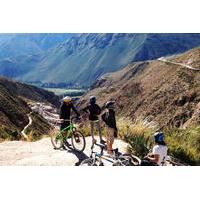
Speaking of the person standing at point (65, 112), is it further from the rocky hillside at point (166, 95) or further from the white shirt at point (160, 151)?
the rocky hillside at point (166, 95)

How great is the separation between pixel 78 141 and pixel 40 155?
1.65 m

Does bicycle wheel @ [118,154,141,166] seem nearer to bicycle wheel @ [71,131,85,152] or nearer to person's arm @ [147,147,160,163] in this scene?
person's arm @ [147,147,160,163]

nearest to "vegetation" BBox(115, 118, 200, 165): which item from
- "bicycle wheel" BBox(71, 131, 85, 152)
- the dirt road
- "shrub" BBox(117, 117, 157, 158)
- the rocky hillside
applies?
"shrub" BBox(117, 117, 157, 158)

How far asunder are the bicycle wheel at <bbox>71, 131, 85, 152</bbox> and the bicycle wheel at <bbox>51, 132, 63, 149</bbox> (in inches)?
29.1

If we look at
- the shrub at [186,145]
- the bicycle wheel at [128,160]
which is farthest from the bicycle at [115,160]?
the shrub at [186,145]

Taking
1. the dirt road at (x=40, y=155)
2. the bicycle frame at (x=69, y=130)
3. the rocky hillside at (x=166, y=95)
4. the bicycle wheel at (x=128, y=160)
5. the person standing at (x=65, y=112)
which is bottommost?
the rocky hillside at (x=166, y=95)

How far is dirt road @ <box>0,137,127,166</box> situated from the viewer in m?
18.4

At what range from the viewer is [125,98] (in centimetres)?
13088

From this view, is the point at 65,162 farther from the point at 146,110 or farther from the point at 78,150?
the point at 146,110

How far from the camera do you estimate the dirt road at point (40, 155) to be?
1844cm

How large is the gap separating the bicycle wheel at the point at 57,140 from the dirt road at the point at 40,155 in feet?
0.78
